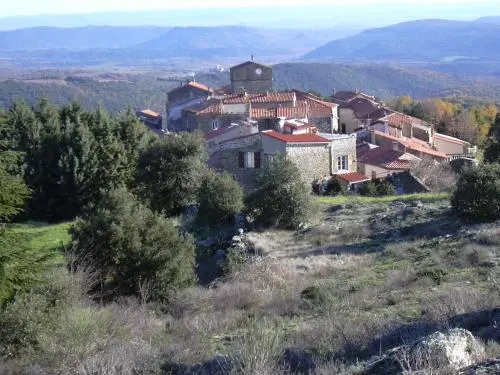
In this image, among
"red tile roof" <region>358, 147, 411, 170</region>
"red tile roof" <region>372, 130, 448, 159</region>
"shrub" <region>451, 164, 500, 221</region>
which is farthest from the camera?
"red tile roof" <region>372, 130, 448, 159</region>

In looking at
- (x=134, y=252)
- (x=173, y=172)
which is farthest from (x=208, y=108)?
(x=134, y=252)

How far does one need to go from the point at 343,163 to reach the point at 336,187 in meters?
2.07

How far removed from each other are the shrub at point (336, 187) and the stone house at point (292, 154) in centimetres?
80

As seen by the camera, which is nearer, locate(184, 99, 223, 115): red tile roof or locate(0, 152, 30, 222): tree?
locate(0, 152, 30, 222): tree

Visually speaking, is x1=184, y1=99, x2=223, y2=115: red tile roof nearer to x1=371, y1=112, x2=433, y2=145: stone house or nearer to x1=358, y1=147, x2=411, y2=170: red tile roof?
x1=371, y1=112, x2=433, y2=145: stone house

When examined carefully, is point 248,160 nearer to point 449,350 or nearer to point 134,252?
point 134,252

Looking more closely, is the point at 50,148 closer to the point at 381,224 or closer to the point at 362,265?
the point at 381,224

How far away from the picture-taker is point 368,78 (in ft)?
379

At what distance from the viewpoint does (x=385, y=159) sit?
3247 cm

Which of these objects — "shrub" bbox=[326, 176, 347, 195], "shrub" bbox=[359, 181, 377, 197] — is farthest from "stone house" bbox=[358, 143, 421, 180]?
"shrub" bbox=[326, 176, 347, 195]

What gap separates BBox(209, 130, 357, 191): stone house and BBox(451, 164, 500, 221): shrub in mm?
10002

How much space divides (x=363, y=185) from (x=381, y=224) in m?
9.61

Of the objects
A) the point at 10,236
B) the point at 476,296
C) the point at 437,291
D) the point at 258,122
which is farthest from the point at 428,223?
the point at 258,122

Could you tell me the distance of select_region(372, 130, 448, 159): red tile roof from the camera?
35375 millimetres
